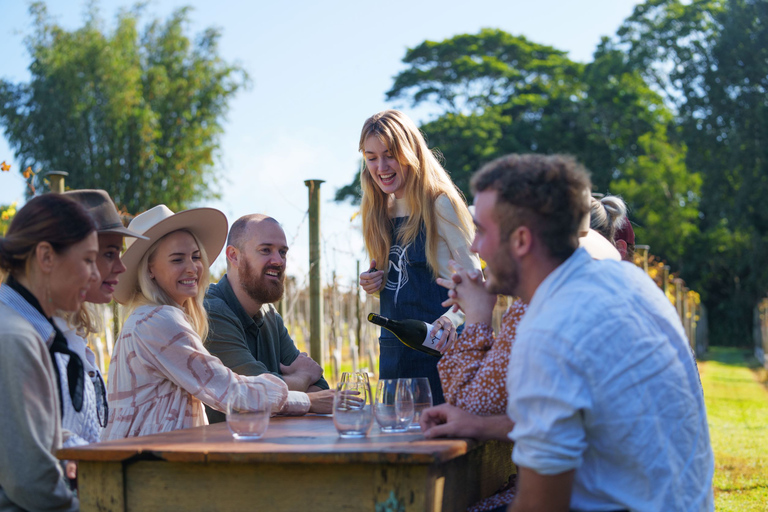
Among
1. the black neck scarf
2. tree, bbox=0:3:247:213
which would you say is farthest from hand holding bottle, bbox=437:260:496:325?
tree, bbox=0:3:247:213

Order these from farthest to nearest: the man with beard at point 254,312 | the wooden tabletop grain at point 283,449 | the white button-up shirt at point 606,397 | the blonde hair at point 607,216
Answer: the man with beard at point 254,312, the blonde hair at point 607,216, the wooden tabletop grain at point 283,449, the white button-up shirt at point 606,397

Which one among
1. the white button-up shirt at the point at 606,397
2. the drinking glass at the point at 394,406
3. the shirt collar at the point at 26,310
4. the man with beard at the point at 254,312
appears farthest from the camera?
the man with beard at the point at 254,312

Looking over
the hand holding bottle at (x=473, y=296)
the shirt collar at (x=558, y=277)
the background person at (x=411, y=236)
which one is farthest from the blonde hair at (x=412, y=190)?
the shirt collar at (x=558, y=277)

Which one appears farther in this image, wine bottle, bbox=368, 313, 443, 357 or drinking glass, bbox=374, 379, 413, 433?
wine bottle, bbox=368, 313, 443, 357

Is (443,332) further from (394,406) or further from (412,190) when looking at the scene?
(394,406)

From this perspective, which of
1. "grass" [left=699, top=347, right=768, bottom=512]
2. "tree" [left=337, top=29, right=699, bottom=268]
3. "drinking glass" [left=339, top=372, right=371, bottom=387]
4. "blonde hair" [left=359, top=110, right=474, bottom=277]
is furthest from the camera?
"tree" [left=337, top=29, right=699, bottom=268]

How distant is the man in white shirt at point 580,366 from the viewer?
1.71m

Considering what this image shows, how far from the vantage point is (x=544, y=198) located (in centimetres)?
187

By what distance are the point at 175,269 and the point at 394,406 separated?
1265mm

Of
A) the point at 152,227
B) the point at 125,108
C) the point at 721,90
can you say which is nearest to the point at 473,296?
the point at 152,227

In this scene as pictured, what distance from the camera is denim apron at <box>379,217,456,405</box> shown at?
11.4 ft

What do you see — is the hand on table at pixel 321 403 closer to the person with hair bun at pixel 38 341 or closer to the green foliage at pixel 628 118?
the person with hair bun at pixel 38 341

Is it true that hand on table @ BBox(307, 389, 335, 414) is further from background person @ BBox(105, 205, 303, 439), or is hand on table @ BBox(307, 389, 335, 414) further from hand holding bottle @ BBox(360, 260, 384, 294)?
hand holding bottle @ BBox(360, 260, 384, 294)

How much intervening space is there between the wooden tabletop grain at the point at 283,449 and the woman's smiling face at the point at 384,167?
4.95ft
